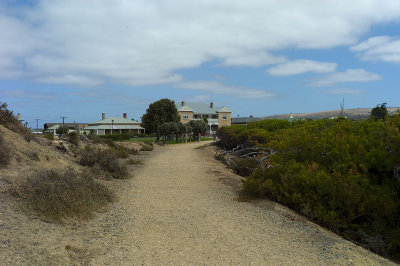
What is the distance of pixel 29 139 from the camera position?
38.7 ft

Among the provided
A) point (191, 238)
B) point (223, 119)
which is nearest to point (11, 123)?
Answer: point (191, 238)

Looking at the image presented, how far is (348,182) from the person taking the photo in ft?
20.8

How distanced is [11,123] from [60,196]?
8.07 m

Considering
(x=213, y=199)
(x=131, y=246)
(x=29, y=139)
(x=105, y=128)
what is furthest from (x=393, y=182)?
(x=105, y=128)

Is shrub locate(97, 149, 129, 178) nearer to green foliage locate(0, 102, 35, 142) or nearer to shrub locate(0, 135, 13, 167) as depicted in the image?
green foliage locate(0, 102, 35, 142)

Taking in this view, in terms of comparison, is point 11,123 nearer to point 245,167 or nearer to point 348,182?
point 245,167

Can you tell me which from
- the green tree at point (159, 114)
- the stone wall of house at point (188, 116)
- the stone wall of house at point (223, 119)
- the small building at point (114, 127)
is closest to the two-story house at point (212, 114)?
the stone wall of house at point (223, 119)

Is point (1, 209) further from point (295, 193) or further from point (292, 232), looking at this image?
point (295, 193)

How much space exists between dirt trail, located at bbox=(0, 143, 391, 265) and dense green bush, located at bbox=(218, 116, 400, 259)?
0.47 meters

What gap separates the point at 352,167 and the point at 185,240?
3853 millimetres

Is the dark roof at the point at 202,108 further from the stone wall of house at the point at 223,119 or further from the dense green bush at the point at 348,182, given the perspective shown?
the dense green bush at the point at 348,182

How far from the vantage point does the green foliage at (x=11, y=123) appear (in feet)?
39.4

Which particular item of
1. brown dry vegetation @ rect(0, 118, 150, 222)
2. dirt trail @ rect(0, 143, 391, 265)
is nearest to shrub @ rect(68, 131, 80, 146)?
brown dry vegetation @ rect(0, 118, 150, 222)

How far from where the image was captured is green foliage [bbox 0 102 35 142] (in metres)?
12.0
